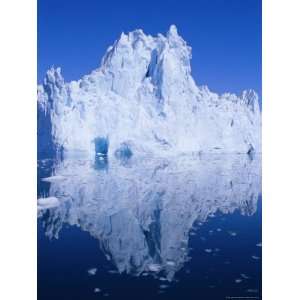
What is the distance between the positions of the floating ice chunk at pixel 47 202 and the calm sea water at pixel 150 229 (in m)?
0.01

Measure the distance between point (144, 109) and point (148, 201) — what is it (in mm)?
692

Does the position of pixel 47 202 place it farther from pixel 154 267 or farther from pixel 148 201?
pixel 154 267

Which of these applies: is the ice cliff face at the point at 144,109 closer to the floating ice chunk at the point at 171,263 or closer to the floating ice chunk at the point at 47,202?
the floating ice chunk at the point at 47,202

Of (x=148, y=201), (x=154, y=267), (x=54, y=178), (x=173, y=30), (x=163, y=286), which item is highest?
(x=173, y=30)

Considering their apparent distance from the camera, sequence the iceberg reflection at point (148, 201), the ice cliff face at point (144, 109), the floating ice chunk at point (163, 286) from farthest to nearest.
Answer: the ice cliff face at point (144, 109), the iceberg reflection at point (148, 201), the floating ice chunk at point (163, 286)

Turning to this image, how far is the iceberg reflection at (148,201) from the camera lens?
10.1 feet

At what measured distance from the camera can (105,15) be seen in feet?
10.4

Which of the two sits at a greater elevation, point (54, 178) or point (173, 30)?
point (173, 30)

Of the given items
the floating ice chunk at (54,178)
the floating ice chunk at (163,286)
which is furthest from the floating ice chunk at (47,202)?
the floating ice chunk at (163,286)

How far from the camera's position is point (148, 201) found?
3.16 m

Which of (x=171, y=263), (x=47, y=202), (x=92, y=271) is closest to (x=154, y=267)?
(x=171, y=263)
